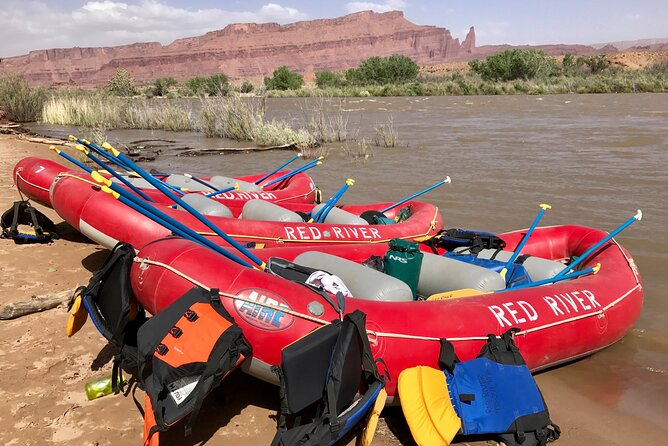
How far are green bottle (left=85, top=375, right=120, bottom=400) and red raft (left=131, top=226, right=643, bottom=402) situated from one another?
0.44 meters

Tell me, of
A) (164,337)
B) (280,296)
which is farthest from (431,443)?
(164,337)

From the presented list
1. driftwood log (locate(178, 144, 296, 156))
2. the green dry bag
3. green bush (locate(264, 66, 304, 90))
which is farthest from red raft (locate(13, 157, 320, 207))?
green bush (locate(264, 66, 304, 90))

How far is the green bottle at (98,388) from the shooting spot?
2774 millimetres

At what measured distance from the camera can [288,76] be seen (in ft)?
128

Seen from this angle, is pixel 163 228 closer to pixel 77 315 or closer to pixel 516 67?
pixel 77 315

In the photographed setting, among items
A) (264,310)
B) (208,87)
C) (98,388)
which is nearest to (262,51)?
(208,87)

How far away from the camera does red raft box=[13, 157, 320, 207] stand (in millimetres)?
5297

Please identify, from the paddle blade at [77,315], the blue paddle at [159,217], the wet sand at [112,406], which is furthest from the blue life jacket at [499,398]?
the paddle blade at [77,315]

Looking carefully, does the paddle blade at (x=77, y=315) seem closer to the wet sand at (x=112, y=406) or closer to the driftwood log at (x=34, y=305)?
the wet sand at (x=112, y=406)

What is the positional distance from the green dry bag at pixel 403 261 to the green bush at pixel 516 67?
30093 mm

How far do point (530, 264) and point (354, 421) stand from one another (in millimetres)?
2399

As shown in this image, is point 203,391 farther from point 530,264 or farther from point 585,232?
point 585,232

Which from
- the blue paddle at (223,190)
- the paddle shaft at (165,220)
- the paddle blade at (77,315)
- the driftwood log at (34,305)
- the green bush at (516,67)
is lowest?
the driftwood log at (34,305)

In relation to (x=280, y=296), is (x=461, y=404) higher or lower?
lower
